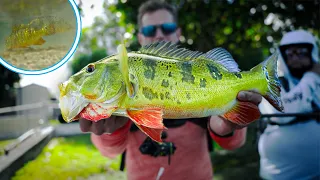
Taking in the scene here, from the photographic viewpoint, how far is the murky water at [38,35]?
2.58 feet

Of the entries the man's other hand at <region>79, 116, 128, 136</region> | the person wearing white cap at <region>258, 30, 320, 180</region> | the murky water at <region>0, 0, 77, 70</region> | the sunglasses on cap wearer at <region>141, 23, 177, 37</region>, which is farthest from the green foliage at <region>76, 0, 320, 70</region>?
the murky water at <region>0, 0, 77, 70</region>

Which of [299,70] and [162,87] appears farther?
[299,70]

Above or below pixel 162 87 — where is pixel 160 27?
above

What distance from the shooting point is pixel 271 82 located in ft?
2.63

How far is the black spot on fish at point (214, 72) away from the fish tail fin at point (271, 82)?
0.09 m

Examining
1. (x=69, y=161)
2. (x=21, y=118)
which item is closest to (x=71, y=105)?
(x=69, y=161)

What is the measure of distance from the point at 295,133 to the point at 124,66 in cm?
176

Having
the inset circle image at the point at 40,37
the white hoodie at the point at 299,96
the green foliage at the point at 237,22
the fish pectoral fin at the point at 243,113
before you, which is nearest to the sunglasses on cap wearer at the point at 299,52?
the white hoodie at the point at 299,96

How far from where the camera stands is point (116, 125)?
38.4 inches

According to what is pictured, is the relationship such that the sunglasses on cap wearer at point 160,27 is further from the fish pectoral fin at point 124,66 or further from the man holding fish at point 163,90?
the fish pectoral fin at point 124,66

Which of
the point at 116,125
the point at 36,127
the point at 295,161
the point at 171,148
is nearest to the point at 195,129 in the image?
the point at 171,148

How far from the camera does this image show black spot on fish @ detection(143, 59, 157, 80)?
0.72 metres

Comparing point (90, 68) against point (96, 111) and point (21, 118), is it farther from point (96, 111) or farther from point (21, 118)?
point (21, 118)

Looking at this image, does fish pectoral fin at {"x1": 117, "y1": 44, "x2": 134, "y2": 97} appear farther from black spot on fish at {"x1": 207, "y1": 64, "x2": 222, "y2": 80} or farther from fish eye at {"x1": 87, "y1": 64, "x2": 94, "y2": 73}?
black spot on fish at {"x1": 207, "y1": 64, "x2": 222, "y2": 80}
